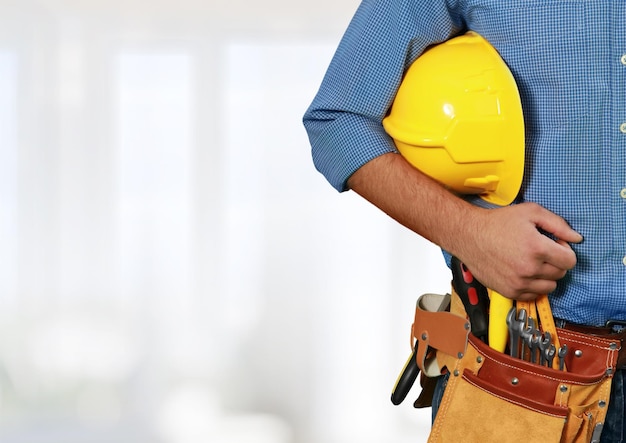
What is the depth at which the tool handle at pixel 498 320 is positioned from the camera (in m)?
1.29

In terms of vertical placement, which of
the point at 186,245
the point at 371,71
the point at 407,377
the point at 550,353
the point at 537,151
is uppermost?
the point at 371,71

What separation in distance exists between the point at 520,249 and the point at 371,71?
0.34 meters

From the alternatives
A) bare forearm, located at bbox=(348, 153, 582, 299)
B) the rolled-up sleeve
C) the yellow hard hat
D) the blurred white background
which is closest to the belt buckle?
bare forearm, located at bbox=(348, 153, 582, 299)

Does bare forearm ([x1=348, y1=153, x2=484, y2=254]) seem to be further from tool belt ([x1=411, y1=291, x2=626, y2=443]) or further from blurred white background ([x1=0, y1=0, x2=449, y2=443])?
blurred white background ([x1=0, y1=0, x2=449, y2=443])

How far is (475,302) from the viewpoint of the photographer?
1.36 m

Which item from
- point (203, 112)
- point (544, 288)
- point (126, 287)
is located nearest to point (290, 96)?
point (203, 112)

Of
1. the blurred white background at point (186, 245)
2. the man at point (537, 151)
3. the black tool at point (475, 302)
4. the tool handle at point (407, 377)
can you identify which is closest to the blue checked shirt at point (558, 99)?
the man at point (537, 151)

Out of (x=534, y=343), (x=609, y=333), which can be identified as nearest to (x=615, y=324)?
(x=609, y=333)

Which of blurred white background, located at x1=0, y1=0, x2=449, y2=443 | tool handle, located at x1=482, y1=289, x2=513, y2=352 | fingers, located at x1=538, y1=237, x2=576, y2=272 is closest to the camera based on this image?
fingers, located at x1=538, y1=237, x2=576, y2=272

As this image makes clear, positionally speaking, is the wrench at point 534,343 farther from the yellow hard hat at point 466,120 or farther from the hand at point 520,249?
the yellow hard hat at point 466,120

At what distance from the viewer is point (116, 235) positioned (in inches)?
Answer: 155

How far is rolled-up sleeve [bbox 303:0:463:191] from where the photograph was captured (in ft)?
4.28

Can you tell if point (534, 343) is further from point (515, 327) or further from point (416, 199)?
point (416, 199)

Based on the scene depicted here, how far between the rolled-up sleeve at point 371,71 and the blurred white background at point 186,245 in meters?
2.49
